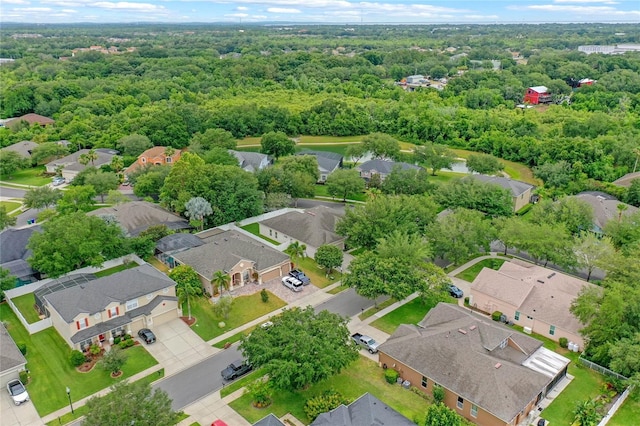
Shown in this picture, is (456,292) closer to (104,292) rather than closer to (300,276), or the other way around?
(300,276)

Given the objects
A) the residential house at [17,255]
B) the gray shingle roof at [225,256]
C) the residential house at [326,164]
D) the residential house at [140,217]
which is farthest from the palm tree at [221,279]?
the residential house at [326,164]

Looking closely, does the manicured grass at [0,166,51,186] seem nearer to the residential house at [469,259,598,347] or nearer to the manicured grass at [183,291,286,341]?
the manicured grass at [183,291,286,341]

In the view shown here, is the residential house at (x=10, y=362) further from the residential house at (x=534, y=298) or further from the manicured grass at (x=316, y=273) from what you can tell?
the residential house at (x=534, y=298)

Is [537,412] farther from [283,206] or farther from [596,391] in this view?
[283,206]

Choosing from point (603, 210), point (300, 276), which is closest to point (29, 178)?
point (300, 276)

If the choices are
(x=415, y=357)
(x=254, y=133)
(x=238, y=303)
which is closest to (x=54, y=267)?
(x=238, y=303)

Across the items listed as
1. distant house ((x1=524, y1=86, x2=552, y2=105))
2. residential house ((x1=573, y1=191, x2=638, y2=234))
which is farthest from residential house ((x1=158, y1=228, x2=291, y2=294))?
distant house ((x1=524, y1=86, x2=552, y2=105))

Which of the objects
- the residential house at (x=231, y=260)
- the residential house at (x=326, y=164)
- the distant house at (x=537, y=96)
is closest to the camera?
the residential house at (x=231, y=260)
